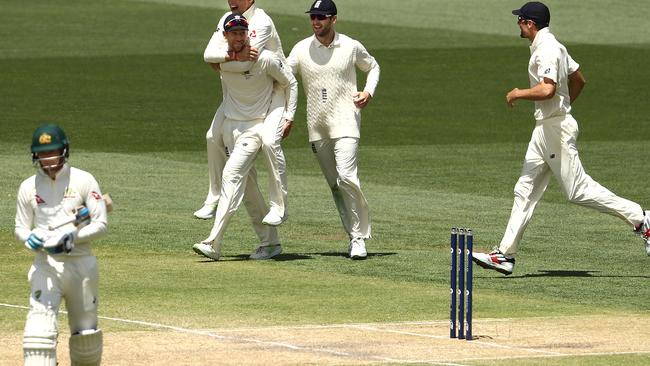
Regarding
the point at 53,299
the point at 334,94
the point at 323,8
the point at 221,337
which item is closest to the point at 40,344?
the point at 53,299

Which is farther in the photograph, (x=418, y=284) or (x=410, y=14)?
(x=410, y=14)

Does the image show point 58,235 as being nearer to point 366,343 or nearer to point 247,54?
point 366,343

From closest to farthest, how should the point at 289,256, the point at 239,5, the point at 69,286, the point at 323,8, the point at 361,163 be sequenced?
the point at 69,286, the point at 239,5, the point at 323,8, the point at 289,256, the point at 361,163

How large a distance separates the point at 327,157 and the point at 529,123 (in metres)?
15.8

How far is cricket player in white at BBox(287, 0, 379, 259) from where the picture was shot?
56.9 feet

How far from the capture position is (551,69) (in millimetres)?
15906

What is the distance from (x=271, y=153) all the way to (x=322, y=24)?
1.48 m

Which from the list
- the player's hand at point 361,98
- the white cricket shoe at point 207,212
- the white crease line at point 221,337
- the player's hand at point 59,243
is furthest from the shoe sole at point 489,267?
the player's hand at point 59,243

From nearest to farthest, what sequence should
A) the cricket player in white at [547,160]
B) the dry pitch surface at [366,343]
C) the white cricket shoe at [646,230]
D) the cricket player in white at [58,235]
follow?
the cricket player in white at [58,235] < the dry pitch surface at [366,343] < the cricket player in white at [547,160] < the white cricket shoe at [646,230]

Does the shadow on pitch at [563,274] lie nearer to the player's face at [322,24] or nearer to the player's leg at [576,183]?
the player's leg at [576,183]

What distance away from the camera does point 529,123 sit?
3294 cm

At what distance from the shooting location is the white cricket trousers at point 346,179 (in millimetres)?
17359

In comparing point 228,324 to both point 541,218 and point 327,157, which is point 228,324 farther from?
point 541,218

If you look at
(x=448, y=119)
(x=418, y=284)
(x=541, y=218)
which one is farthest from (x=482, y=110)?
(x=418, y=284)
